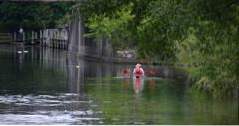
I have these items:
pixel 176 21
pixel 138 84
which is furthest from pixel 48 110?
pixel 138 84

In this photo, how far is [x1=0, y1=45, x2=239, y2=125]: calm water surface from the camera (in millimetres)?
31766

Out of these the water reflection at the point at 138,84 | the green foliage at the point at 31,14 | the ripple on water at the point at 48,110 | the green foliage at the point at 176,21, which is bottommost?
the ripple on water at the point at 48,110

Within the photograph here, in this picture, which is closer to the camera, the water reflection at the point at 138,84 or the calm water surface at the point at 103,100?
the calm water surface at the point at 103,100

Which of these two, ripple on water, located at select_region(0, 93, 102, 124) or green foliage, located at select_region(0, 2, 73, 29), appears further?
green foliage, located at select_region(0, 2, 73, 29)

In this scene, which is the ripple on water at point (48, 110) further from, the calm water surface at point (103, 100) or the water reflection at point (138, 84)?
the water reflection at point (138, 84)

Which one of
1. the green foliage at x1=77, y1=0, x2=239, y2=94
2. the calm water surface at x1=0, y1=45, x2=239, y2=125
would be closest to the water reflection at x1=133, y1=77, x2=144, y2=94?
the calm water surface at x1=0, y1=45, x2=239, y2=125

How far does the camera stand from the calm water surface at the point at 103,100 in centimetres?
3177

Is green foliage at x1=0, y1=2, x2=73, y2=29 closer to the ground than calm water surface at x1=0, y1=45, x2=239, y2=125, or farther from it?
farther from it

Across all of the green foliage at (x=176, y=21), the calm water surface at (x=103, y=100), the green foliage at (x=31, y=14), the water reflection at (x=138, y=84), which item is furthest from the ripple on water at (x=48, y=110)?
the green foliage at (x=31, y=14)

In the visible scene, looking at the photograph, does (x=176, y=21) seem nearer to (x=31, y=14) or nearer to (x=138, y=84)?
(x=138, y=84)

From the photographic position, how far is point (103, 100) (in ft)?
133

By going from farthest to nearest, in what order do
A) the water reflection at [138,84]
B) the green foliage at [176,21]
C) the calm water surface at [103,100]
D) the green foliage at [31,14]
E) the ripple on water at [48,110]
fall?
the green foliage at [31,14], the water reflection at [138,84], the calm water surface at [103,100], the ripple on water at [48,110], the green foliage at [176,21]

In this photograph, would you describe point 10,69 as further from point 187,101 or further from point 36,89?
point 187,101

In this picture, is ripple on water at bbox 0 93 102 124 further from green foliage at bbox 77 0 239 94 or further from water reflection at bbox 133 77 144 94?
water reflection at bbox 133 77 144 94
